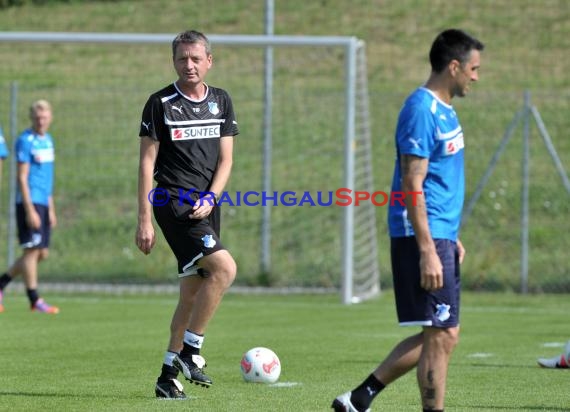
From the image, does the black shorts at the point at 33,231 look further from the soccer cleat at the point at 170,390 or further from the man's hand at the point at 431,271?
the man's hand at the point at 431,271

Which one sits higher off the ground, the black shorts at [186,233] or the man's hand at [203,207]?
the man's hand at [203,207]

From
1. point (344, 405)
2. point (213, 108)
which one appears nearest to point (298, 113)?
point (213, 108)

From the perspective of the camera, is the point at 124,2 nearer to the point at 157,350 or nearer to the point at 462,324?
the point at 462,324

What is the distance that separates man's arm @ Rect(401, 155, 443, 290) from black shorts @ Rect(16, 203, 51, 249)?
885 cm

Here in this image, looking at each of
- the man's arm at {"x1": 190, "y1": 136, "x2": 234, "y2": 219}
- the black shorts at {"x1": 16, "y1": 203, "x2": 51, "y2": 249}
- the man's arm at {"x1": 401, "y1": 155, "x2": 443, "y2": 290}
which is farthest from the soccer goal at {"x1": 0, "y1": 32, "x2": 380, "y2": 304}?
the man's arm at {"x1": 401, "y1": 155, "x2": 443, "y2": 290}

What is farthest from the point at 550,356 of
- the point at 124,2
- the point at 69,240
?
the point at 124,2

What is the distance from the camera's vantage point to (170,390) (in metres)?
7.21

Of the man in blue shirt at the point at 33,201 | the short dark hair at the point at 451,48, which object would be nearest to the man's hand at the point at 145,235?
the short dark hair at the point at 451,48

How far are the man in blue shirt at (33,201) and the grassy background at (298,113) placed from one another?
3.76 metres

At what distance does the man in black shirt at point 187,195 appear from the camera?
7.19 metres

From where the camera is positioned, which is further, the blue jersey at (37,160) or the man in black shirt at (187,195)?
the blue jersey at (37,160)

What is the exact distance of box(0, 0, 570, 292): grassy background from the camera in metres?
18.2

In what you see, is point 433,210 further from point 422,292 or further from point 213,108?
point 213,108

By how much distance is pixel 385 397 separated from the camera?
743cm
